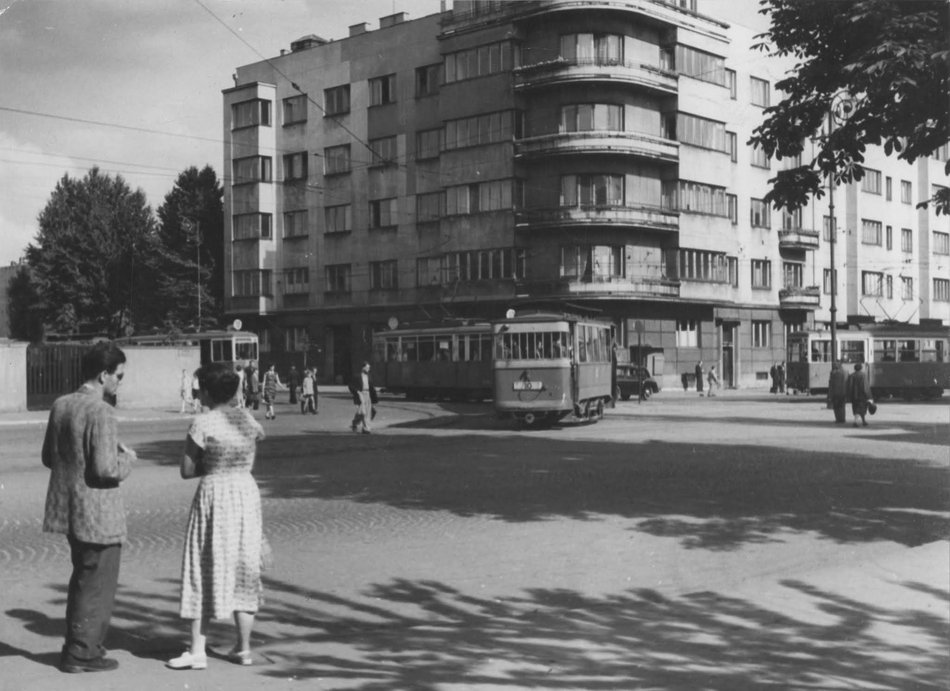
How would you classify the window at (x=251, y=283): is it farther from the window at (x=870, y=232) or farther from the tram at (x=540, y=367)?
the tram at (x=540, y=367)

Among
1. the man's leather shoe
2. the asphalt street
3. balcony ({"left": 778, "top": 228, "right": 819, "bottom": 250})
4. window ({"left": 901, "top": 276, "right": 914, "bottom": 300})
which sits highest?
balcony ({"left": 778, "top": 228, "right": 819, "bottom": 250})

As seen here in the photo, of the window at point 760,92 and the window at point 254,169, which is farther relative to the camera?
the window at point 254,169

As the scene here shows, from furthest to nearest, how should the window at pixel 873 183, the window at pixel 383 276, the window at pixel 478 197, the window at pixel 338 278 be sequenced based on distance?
1. the window at pixel 873 183
2. the window at pixel 338 278
3. the window at pixel 383 276
4. the window at pixel 478 197

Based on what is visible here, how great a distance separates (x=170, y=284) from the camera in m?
65.4

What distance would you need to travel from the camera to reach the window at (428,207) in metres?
55.1

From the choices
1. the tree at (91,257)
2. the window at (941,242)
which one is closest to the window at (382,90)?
the tree at (91,257)

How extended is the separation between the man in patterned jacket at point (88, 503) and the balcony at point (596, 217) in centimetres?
4351

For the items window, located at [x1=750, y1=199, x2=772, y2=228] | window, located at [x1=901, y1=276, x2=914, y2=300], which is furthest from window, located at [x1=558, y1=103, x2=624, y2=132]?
window, located at [x1=901, y1=276, x2=914, y2=300]

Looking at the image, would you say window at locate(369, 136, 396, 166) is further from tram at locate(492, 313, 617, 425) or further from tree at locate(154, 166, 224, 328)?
tram at locate(492, 313, 617, 425)

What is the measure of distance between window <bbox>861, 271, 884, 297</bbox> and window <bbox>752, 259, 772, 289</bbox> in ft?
31.9

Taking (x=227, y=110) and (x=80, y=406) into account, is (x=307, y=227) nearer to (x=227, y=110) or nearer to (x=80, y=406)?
(x=227, y=110)

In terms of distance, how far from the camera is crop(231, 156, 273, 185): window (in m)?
62.3

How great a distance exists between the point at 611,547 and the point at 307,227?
53891 millimetres

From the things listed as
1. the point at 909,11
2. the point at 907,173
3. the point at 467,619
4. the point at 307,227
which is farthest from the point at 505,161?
the point at 467,619
